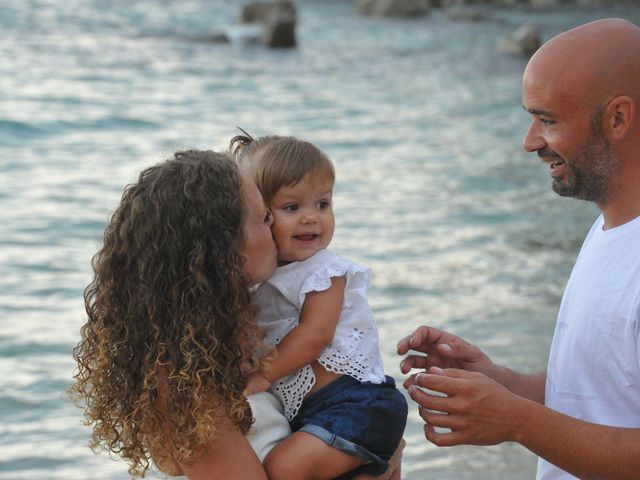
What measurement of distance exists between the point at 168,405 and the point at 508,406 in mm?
719

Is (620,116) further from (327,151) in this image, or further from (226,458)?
(327,151)

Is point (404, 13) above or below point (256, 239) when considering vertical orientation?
below

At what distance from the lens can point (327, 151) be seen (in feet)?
43.2

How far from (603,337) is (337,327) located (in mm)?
632

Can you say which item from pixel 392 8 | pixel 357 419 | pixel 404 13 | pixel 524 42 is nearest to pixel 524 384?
pixel 357 419

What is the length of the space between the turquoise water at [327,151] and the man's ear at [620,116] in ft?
3.30

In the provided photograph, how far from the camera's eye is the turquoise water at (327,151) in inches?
268

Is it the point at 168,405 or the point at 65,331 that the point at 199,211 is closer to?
the point at 168,405

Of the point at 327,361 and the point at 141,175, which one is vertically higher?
the point at 141,175

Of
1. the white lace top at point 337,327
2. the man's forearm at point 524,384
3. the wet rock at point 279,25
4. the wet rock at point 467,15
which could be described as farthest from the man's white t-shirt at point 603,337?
the wet rock at point 467,15

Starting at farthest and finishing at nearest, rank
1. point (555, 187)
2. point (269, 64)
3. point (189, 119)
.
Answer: point (269, 64) < point (189, 119) < point (555, 187)

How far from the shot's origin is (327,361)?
2.75 m

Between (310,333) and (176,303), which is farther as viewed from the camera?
(310,333)

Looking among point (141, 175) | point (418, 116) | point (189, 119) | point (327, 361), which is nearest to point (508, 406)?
point (327, 361)
